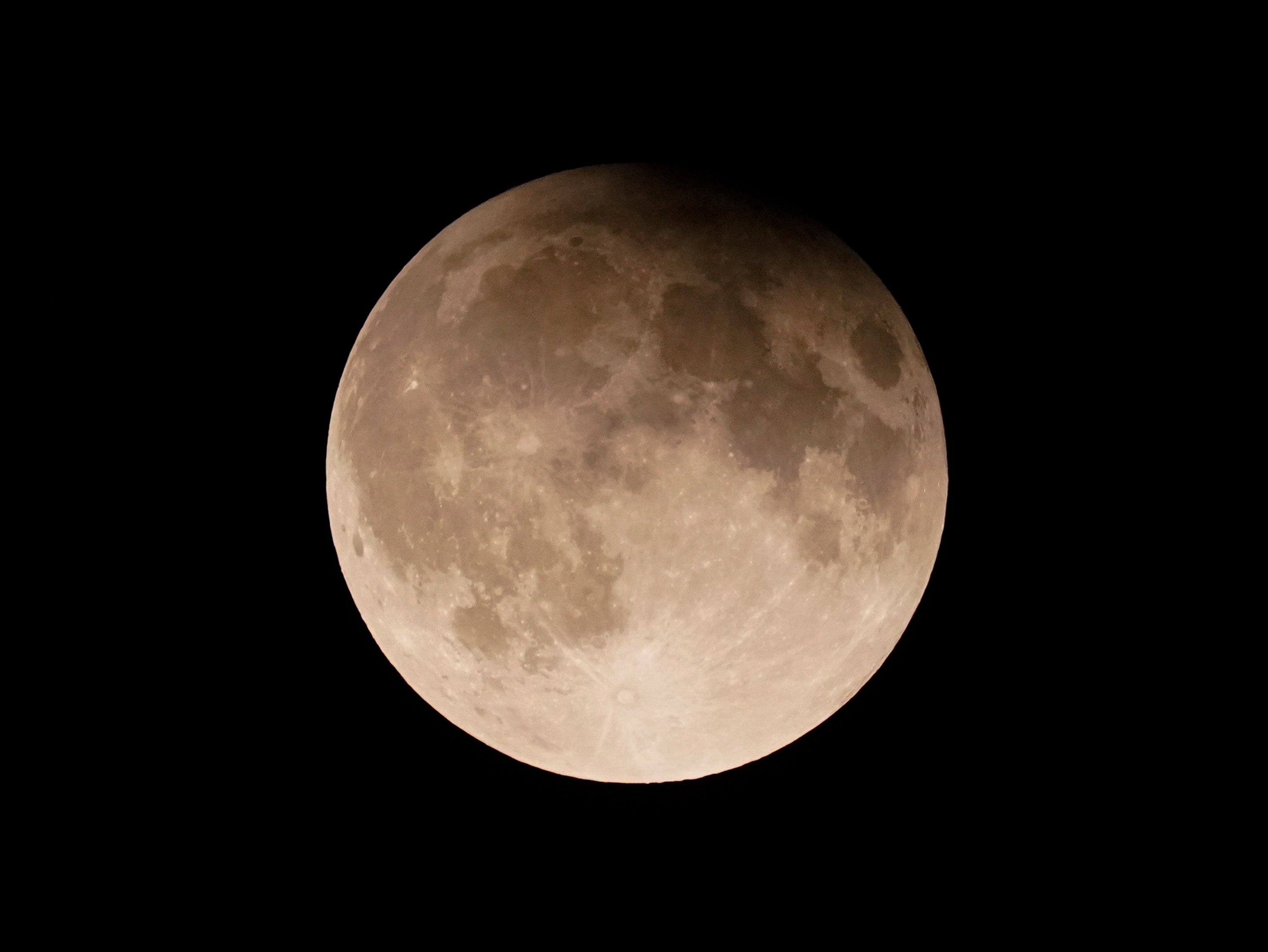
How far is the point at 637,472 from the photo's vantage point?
254 centimetres

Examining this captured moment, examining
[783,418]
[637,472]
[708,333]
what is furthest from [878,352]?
[637,472]

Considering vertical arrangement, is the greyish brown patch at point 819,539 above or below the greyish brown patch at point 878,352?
below

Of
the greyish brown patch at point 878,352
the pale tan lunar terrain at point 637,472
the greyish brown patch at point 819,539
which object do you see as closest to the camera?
the pale tan lunar terrain at point 637,472

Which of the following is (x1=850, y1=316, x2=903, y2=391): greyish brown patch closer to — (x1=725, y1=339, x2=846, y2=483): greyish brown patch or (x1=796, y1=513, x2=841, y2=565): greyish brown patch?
(x1=725, y1=339, x2=846, y2=483): greyish brown patch

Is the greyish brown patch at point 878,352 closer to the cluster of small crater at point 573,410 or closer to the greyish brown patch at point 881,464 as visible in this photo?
the cluster of small crater at point 573,410

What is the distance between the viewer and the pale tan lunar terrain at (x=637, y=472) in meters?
2.58

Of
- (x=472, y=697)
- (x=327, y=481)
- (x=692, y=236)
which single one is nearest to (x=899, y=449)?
(x=692, y=236)

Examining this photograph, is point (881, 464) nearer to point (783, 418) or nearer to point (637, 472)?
point (783, 418)

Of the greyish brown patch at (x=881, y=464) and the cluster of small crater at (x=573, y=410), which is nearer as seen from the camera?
the cluster of small crater at (x=573, y=410)

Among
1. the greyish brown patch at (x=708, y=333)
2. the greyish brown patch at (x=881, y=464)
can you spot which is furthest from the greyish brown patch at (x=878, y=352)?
the greyish brown patch at (x=708, y=333)

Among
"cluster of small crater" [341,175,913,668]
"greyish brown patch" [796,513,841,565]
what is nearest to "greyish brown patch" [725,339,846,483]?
"cluster of small crater" [341,175,913,668]

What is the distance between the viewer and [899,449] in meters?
2.91

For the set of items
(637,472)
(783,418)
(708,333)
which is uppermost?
(708,333)

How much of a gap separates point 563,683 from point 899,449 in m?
1.33
